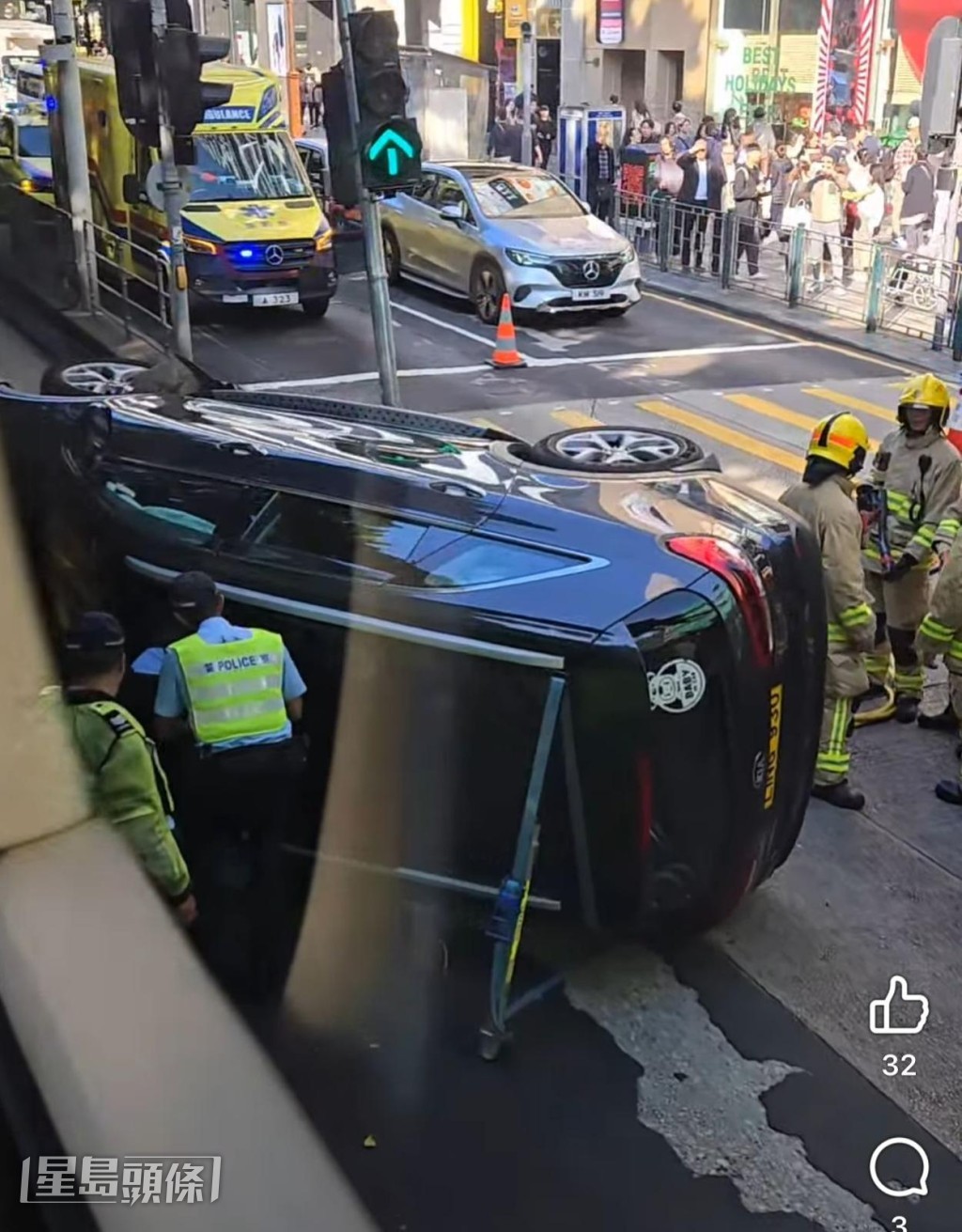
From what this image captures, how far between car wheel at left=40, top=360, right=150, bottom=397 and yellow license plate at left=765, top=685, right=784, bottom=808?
4.17m

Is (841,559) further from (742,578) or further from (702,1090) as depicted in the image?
(702,1090)

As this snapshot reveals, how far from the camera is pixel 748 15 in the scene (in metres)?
30.2

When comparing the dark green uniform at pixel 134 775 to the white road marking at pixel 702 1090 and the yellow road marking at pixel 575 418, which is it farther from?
the yellow road marking at pixel 575 418

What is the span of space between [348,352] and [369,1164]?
12.3 m

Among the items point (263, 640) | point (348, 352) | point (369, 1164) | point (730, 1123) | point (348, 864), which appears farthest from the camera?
point (348, 352)

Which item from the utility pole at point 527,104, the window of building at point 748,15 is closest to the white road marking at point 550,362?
the utility pole at point 527,104

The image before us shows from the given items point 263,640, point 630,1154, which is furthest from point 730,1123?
point 263,640

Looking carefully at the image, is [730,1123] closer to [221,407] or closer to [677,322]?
[221,407]

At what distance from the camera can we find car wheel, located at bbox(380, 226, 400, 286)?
18.6 metres

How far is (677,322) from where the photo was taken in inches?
671

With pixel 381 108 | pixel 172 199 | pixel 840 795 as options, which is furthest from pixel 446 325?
pixel 840 795

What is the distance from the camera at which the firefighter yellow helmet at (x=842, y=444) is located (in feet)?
18.5

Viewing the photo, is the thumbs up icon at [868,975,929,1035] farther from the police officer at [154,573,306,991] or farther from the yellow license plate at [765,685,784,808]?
the police officer at [154,573,306,991]

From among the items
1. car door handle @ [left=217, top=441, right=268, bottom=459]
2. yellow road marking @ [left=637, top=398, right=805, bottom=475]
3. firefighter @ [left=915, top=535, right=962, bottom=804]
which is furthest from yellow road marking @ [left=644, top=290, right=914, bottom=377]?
car door handle @ [left=217, top=441, right=268, bottom=459]
